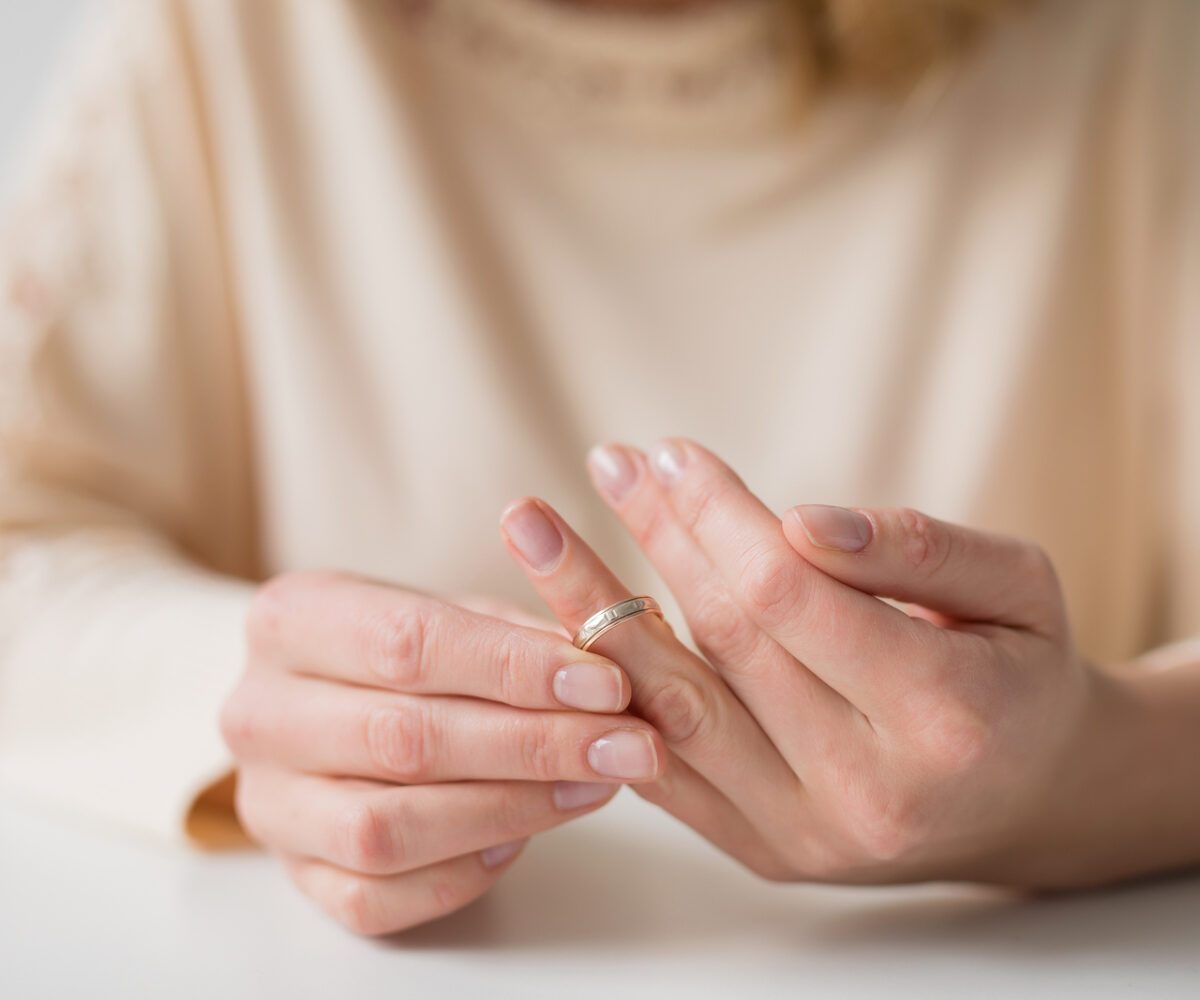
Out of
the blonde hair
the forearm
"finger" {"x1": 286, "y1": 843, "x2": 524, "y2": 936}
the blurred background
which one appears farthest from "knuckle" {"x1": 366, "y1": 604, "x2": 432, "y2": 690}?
the blurred background

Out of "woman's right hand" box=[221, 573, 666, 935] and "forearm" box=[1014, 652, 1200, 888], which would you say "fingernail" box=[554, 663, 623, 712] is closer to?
"woman's right hand" box=[221, 573, 666, 935]

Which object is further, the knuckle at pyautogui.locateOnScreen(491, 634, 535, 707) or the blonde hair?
the blonde hair

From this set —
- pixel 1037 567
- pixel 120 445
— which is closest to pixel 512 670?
pixel 1037 567

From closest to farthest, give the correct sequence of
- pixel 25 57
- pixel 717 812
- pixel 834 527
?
1. pixel 834 527
2. pixel 717 812
3. pixel 25 57

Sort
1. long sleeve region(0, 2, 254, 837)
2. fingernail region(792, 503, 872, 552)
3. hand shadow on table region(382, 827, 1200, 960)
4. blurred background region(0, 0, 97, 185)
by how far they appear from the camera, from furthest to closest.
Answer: blurred background region(0, 0, 97, 185), long sleeve region(0, 2, 254, 837), hand shadow on table region(382, 827, 1200, 960), fingernail region(792, 503, 872, 552)

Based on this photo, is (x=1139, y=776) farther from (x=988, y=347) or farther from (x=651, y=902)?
(x=988, y=347)

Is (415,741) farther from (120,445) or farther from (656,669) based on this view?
(120,445)

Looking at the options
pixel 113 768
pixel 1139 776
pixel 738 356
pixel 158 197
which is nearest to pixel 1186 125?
pixel 738 356
